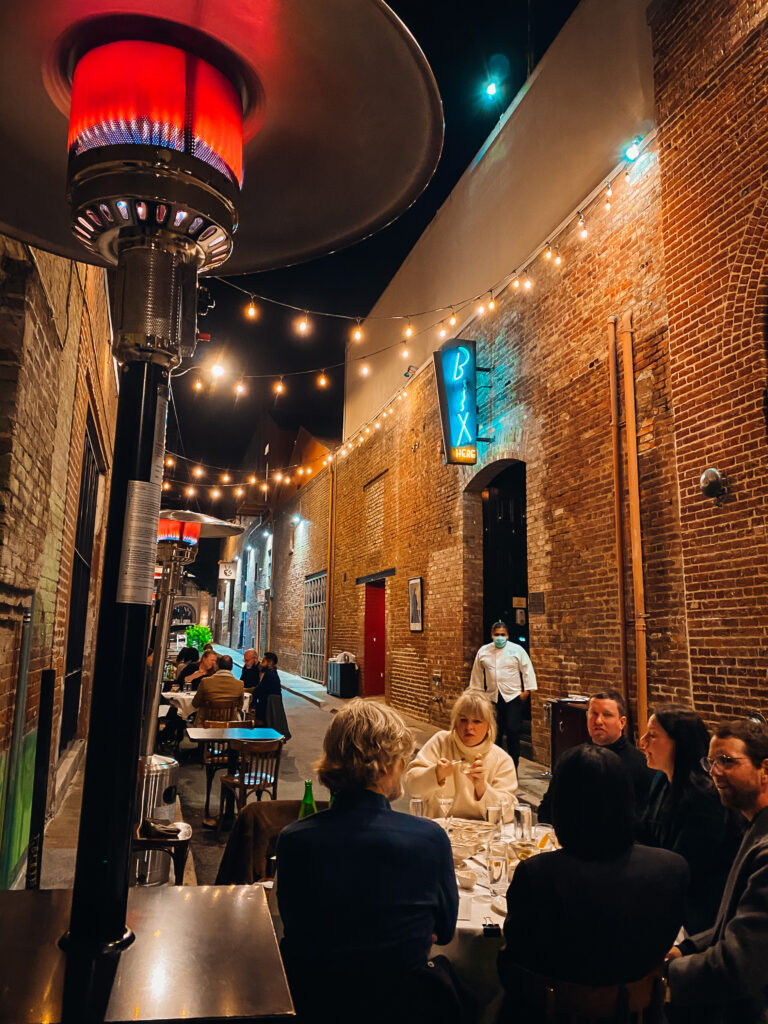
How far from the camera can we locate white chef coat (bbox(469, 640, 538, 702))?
25.6 ft

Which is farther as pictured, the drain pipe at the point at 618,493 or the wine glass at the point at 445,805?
the drain pipe at the point at 618,493

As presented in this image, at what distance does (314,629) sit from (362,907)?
17.8 m

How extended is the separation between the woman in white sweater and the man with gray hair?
1.60 metres

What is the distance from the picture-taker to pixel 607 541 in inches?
276

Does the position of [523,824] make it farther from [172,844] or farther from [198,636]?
[198,636]

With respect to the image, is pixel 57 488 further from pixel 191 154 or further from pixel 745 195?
pixel 745 195

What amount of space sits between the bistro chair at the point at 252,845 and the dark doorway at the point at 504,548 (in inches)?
283

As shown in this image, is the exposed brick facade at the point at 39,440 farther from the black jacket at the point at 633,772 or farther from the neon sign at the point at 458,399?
the neon sign at the point at 458,399

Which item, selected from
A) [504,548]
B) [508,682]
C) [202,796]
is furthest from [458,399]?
A: [202,796]

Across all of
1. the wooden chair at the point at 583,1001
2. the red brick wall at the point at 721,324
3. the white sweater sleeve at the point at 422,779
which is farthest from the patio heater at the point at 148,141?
the red brick wall at the point at 721,324

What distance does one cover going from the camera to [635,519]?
6.54m

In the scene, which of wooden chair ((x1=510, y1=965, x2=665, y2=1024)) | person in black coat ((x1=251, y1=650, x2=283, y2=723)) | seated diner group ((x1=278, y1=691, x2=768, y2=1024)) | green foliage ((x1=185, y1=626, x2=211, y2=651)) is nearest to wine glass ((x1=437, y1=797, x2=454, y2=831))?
seated diner group ((x1=278, y1=691, x2=768, y2=1024))

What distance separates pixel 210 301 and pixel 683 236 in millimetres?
5394

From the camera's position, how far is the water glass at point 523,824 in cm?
303
